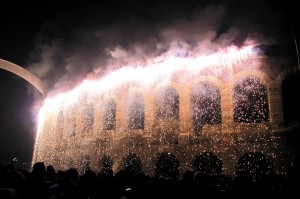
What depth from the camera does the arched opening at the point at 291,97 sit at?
13984mm

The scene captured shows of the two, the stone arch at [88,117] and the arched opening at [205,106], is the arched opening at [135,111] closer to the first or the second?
the stone arch at [88,117]

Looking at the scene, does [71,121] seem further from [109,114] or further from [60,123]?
[109,114]

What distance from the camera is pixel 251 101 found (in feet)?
48.5

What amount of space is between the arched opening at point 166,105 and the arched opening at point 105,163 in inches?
163

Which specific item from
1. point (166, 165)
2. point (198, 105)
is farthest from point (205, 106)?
point (166, 165)

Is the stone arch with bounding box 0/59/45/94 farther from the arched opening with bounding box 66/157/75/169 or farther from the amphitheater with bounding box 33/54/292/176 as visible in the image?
the arched opening with bounding box 66/157/75/169

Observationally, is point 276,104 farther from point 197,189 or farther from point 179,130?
point 197,189

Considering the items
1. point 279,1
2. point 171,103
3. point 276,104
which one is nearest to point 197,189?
point 279,1

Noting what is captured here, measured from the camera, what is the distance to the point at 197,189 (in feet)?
15.3

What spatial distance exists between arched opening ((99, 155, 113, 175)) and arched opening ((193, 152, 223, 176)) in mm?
5586

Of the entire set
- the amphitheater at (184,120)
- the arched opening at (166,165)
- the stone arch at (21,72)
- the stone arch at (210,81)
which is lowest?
the arched opening at (166,165)

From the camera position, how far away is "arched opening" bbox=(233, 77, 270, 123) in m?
14.5

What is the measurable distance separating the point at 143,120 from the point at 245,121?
6.05m

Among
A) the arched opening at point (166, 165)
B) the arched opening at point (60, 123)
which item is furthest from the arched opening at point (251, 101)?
the arched opening at point (60, 123)
